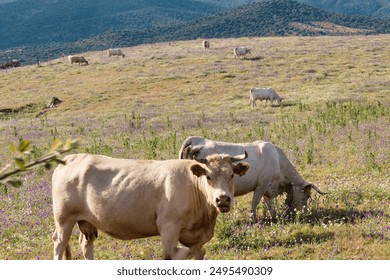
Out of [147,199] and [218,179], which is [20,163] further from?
[147,199]

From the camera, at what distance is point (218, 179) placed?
21.9ft

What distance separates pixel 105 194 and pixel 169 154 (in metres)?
10.4

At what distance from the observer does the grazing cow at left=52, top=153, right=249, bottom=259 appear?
6793 millimetres

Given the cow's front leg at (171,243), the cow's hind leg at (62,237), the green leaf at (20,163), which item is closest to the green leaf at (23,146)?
the green leaf at (20,163)

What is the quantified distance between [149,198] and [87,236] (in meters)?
1.59

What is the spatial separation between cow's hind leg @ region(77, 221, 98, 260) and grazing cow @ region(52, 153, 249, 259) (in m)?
0.35

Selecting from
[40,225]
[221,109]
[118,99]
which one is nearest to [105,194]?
[40,225]

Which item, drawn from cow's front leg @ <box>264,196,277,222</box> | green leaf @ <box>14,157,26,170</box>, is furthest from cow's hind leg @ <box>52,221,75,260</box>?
green leaf @ <box>14,157,26,170</box>

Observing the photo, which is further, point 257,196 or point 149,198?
point 257,196

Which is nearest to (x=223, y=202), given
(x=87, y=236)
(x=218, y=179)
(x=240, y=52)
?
(x=218, y=179)

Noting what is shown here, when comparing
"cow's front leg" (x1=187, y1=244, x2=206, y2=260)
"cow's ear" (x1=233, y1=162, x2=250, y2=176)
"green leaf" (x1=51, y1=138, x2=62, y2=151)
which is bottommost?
"cow's front leg" (x1=187, y1=244, x2=206, y2=260)

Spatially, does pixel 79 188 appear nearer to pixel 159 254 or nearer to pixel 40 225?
pixel 159 254

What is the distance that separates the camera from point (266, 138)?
68.3 ft

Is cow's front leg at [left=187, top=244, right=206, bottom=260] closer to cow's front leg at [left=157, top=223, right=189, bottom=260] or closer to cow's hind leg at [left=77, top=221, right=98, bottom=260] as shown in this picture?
cow's front leg at [left=157, top=223, right=189, bottom=260]
